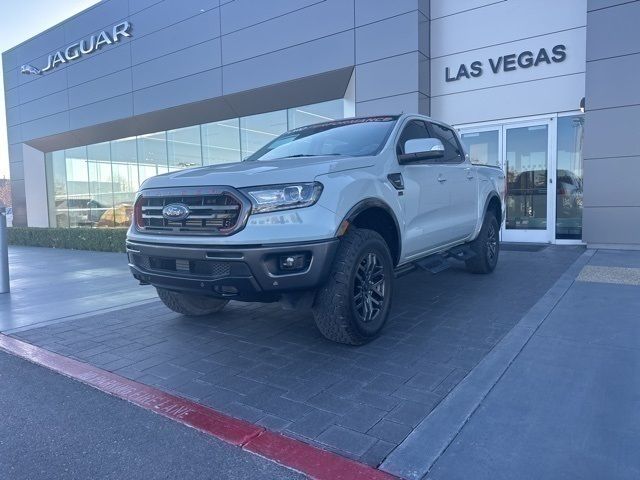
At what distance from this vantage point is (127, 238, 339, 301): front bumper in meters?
3.50

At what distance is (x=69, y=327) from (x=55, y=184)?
63.3ft

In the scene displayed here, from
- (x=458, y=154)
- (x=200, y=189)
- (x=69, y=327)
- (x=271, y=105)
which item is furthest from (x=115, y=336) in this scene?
(x=271, y=105)

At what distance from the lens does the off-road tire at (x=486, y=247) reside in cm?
677

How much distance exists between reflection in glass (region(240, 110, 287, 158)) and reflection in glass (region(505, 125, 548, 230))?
6332 millimetres

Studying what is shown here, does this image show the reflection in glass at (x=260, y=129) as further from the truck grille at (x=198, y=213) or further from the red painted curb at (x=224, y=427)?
the red painted curb at (x=224, y=427)

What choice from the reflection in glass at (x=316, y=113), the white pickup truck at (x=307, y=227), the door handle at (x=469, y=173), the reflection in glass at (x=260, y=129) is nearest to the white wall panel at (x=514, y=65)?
the reflection in glass at (x=316, y=113)

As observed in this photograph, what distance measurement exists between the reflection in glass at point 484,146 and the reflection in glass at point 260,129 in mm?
5359

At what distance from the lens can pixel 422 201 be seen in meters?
4.98

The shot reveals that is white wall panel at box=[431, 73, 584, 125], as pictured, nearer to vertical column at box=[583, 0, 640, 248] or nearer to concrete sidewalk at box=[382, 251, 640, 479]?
vertical column at box=[583, 0, 640, 248]

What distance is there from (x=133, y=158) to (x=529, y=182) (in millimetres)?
14129

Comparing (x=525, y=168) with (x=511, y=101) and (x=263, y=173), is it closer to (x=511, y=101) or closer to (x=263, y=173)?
(x=511, y=101)

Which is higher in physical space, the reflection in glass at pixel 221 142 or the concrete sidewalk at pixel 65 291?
the reflection in glass at pixel 221 142

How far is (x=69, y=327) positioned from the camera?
529 centimetres

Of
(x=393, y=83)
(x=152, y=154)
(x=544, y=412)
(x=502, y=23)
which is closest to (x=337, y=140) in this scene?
(x=544, y=412)
